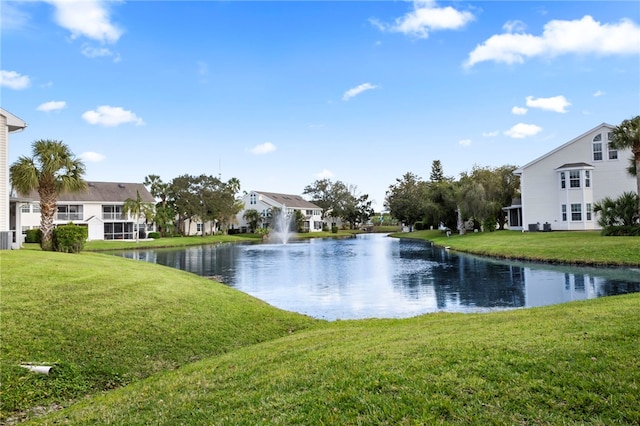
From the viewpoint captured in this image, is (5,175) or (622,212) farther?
(622,212)

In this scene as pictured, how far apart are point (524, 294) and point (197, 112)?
1045 inches

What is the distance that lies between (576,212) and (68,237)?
4241 centimetres

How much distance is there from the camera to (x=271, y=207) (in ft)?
274

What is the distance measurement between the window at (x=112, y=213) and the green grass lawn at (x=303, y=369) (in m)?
53.3

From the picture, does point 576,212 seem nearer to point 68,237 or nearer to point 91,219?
point 68,237

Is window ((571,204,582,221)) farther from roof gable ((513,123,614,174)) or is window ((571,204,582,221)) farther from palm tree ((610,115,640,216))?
palm tree ((610,115,640,216))

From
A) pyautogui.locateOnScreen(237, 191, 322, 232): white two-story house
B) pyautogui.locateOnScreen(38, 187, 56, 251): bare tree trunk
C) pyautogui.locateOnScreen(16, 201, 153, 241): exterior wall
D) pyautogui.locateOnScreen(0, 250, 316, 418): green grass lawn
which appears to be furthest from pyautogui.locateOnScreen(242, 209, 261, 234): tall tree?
pyautogui.locateOnScreen(0, 250, 316, 418): green grass lawn

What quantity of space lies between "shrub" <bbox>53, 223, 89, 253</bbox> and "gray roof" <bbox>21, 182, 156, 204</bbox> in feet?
127

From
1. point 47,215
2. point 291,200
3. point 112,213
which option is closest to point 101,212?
point 112,213

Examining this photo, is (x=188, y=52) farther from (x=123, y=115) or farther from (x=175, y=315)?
(x=175, y=315)

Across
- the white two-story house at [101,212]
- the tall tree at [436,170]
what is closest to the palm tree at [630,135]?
the white two-story house at [101,212]

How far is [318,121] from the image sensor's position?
40.8 m

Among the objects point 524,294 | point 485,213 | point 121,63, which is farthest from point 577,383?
point 485,213

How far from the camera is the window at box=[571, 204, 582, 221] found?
42.5 m
